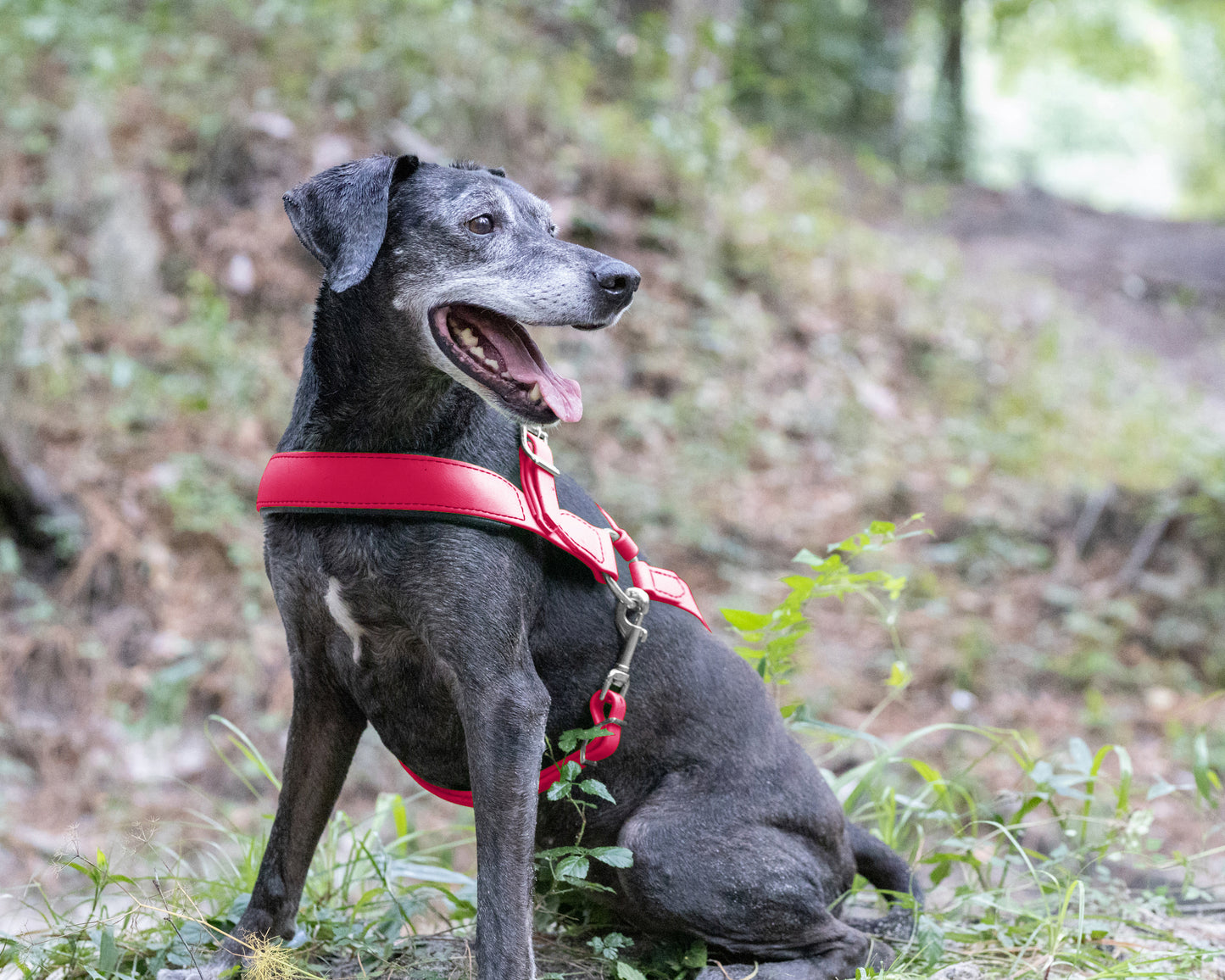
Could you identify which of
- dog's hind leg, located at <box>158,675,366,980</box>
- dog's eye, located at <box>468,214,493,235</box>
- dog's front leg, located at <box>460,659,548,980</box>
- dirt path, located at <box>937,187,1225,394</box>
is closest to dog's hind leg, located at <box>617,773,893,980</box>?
dog's front leg, located at <box>460,659,548,980</box>

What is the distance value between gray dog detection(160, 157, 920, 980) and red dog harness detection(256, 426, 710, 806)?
4 centimetres

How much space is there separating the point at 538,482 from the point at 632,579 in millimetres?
371

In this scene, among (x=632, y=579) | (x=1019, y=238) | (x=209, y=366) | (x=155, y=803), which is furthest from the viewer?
(x=1019, y=238)

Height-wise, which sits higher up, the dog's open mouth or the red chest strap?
the dog's open mouth

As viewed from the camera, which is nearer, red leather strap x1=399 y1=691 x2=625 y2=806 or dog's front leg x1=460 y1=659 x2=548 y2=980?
dog's front leg x1=460 y1=659 x2=548 y2=980

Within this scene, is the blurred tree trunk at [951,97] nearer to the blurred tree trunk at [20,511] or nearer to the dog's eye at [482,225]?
the blurred tree trunk at [20,511]

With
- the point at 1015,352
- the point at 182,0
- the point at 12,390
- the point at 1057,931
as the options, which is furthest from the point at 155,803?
the point at 1015,352

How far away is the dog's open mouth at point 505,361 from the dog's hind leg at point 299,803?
878 mm

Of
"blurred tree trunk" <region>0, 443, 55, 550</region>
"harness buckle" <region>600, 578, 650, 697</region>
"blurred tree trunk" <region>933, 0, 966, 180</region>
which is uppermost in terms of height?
"blurred tree trunk" <region>933, 0, 966, 180</region>

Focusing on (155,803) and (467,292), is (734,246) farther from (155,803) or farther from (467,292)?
(467,292)

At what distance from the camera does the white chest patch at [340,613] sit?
2.31 metres

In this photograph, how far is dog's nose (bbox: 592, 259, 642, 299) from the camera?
7.79ft

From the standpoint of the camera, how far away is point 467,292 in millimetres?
2357

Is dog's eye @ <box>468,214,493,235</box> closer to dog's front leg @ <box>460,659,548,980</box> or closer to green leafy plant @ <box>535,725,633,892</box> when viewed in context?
dog's front leg @ <box>460,659,548,980</box>
